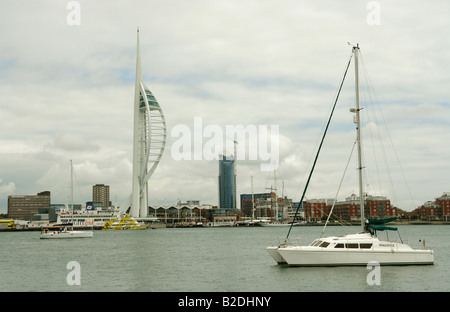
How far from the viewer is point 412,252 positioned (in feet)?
79.6

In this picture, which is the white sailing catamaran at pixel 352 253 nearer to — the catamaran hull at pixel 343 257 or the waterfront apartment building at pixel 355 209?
the catamaran hull at pixel 343 257

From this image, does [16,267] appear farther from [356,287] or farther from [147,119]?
[147,119]

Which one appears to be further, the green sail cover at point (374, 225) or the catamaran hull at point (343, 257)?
the green sail cover at point (374, 225)

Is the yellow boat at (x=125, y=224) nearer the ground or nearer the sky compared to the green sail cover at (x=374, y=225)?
nearer the ground

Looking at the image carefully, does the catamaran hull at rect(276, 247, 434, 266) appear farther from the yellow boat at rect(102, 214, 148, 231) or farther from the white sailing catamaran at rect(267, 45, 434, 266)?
the yellow boat at rect(102, 214, 148, 231)

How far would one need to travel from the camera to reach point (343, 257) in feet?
77.2

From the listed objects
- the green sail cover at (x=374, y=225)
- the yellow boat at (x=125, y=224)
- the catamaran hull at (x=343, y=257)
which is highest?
the green sail cover at (x=374, y=225)

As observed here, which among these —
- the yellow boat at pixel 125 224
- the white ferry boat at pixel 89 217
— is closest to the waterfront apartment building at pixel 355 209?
the yellow boat at pixel 125 224

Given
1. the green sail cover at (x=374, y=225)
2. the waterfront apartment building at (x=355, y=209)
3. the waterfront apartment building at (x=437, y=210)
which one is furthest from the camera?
the waterfront apartment building at (x=437, y=210)

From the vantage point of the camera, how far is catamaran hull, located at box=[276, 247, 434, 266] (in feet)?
77.2

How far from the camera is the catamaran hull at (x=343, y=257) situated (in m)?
23.5

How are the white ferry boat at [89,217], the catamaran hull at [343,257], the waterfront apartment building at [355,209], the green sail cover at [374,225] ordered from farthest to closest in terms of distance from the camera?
the waterfront apartment building at [355,209] → the white ferry boat at [89,217] → the green sail cover at [374,225] → the catamaran hull at [343,257]

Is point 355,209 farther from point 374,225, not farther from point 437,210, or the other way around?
point 374,225

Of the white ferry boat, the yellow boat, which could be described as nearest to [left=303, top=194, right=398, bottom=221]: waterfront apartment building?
the yellow boat
